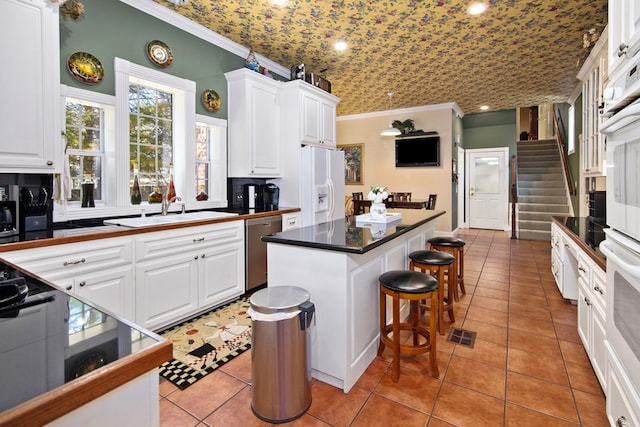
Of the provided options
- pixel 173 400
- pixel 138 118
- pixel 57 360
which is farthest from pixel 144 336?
pixel 138 118

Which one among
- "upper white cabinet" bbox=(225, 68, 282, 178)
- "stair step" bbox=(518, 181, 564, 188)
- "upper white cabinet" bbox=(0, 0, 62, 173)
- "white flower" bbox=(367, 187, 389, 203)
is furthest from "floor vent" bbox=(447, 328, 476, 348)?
"stair step" bbox=(518, 181, 564, 188)

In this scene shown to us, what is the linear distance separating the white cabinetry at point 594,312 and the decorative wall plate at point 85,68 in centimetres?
376

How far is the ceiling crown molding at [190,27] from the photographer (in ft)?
10.00

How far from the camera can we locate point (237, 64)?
4109mm

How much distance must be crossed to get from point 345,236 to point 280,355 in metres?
0.87

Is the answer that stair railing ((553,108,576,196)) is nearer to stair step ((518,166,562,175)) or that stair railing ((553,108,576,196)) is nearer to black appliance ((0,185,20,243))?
stair step ((518,166,562,175))

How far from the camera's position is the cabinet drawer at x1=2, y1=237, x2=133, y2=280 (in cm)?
195

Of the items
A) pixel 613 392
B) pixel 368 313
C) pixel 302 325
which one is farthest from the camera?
pixel 368 313

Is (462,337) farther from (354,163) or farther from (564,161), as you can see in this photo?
(564,161)

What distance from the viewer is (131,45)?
2.98 metres

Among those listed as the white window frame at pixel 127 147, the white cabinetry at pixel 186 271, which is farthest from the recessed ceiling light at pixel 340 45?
the white cabinetry at pixel 186 271

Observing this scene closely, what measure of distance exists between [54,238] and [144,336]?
1.82m

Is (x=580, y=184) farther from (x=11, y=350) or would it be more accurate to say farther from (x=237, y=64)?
(x=11, y=350)

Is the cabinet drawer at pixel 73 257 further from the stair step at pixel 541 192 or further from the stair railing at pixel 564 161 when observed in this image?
the stair step at pixel 541 192
